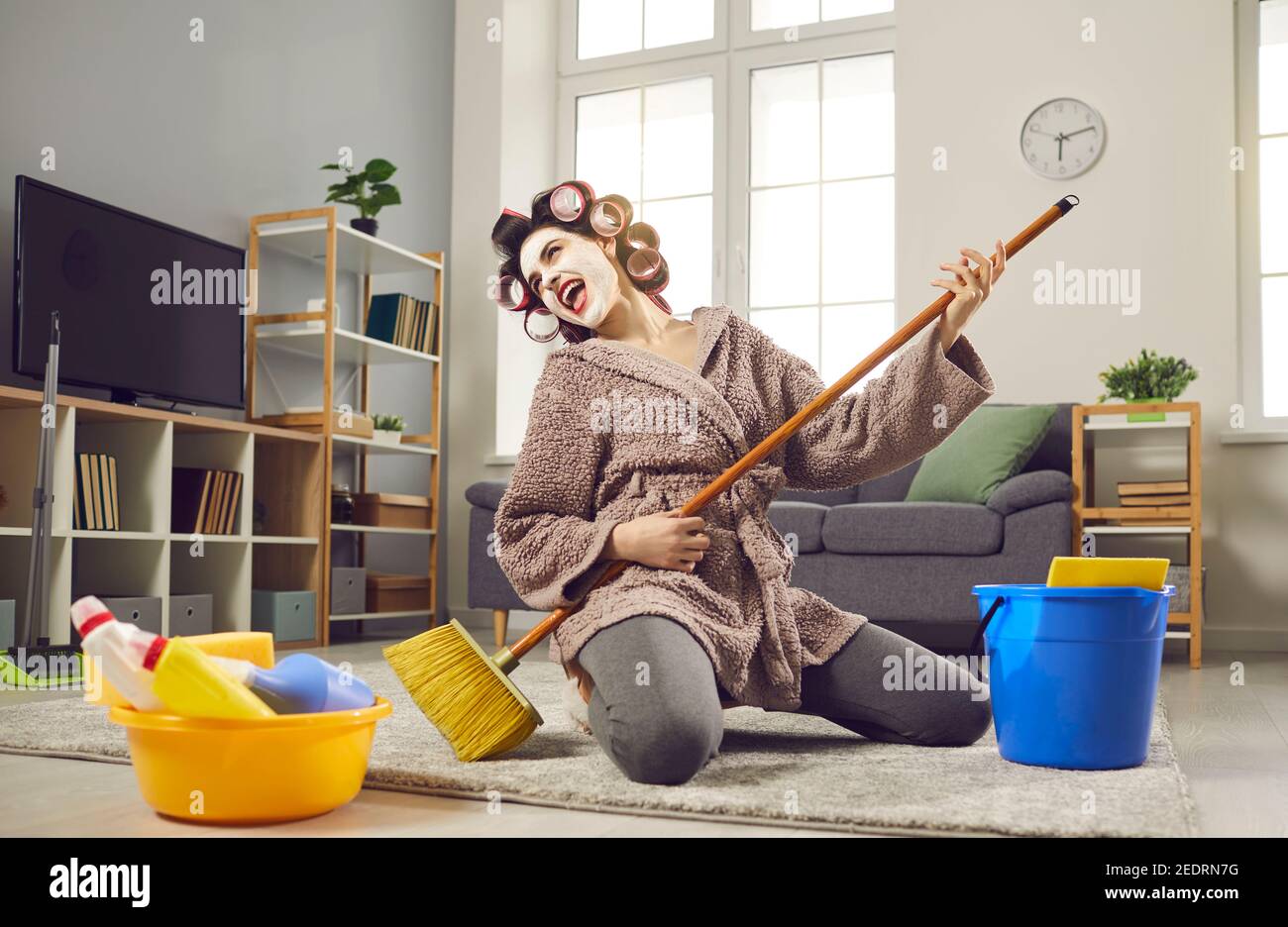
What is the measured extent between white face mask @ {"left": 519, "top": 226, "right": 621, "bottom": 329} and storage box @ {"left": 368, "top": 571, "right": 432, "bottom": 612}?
2597 millimetres

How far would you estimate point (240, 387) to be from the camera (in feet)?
12.5

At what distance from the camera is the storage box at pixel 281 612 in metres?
3.71

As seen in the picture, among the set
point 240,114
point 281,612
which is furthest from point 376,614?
point 240,114

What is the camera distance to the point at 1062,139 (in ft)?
14.1

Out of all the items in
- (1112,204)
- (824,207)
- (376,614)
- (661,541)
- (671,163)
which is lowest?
(376,614)

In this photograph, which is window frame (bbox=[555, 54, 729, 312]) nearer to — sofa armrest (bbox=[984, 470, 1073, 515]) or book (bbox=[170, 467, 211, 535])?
sofa armrest (bbox=[984, 470, 1073, 515])

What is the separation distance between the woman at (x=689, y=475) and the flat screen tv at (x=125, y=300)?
1.67 metres

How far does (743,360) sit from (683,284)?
10.8 feet

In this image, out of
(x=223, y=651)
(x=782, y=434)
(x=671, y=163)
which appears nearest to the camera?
(x=223, y=651)

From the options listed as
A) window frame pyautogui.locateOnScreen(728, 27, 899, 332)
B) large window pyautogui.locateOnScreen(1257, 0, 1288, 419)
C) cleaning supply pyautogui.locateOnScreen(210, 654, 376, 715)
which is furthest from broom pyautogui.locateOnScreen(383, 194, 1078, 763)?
window frame pyautogui.locateOnScreen(728, 27, 899, 332)

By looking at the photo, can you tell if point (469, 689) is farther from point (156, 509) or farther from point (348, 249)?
point (348, 249)

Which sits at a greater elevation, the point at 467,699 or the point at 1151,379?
the point at 1151,379

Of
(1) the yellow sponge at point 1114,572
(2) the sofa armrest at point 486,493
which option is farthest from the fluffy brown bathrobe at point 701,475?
(2) the sofa armrest at point 486,493

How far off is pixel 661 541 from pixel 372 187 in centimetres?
308
